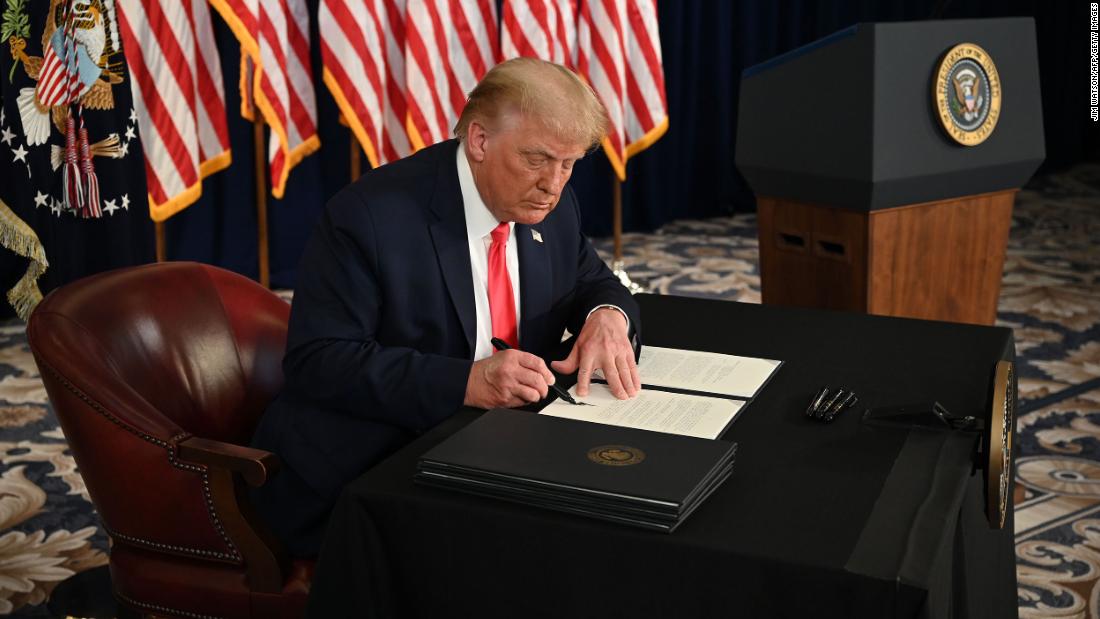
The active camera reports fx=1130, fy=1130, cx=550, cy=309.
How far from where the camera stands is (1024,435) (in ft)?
12.7

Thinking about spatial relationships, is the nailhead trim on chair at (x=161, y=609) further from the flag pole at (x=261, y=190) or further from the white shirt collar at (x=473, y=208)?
the flag pole at (x=261, y=190)

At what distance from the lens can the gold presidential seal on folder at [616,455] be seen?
1.47 meters

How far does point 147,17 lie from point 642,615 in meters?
3.78

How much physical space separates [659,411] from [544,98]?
1.90 ft

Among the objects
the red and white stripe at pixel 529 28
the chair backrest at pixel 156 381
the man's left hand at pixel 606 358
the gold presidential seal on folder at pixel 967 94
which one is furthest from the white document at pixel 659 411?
the red and white stripe at pixel 529 28

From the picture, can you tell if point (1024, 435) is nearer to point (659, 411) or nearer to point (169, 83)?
point (659, 411)

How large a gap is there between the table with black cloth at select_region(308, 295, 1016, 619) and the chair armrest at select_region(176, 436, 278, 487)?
1.10ft

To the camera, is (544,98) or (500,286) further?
(500,286)

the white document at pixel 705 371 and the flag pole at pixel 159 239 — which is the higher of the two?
the white document at pixel 705 371

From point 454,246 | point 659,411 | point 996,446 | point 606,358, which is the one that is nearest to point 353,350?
point 454,246

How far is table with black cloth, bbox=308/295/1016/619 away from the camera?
51.0 inches

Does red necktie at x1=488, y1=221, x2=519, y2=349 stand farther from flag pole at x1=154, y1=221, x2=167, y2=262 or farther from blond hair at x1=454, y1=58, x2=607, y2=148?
flag pole at x1=154, y1=221, x2=167, y2=262

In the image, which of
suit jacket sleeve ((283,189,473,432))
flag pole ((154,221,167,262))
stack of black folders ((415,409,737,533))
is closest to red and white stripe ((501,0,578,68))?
flag pole ((154,221,167,262))

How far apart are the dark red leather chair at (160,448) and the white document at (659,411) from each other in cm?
53
